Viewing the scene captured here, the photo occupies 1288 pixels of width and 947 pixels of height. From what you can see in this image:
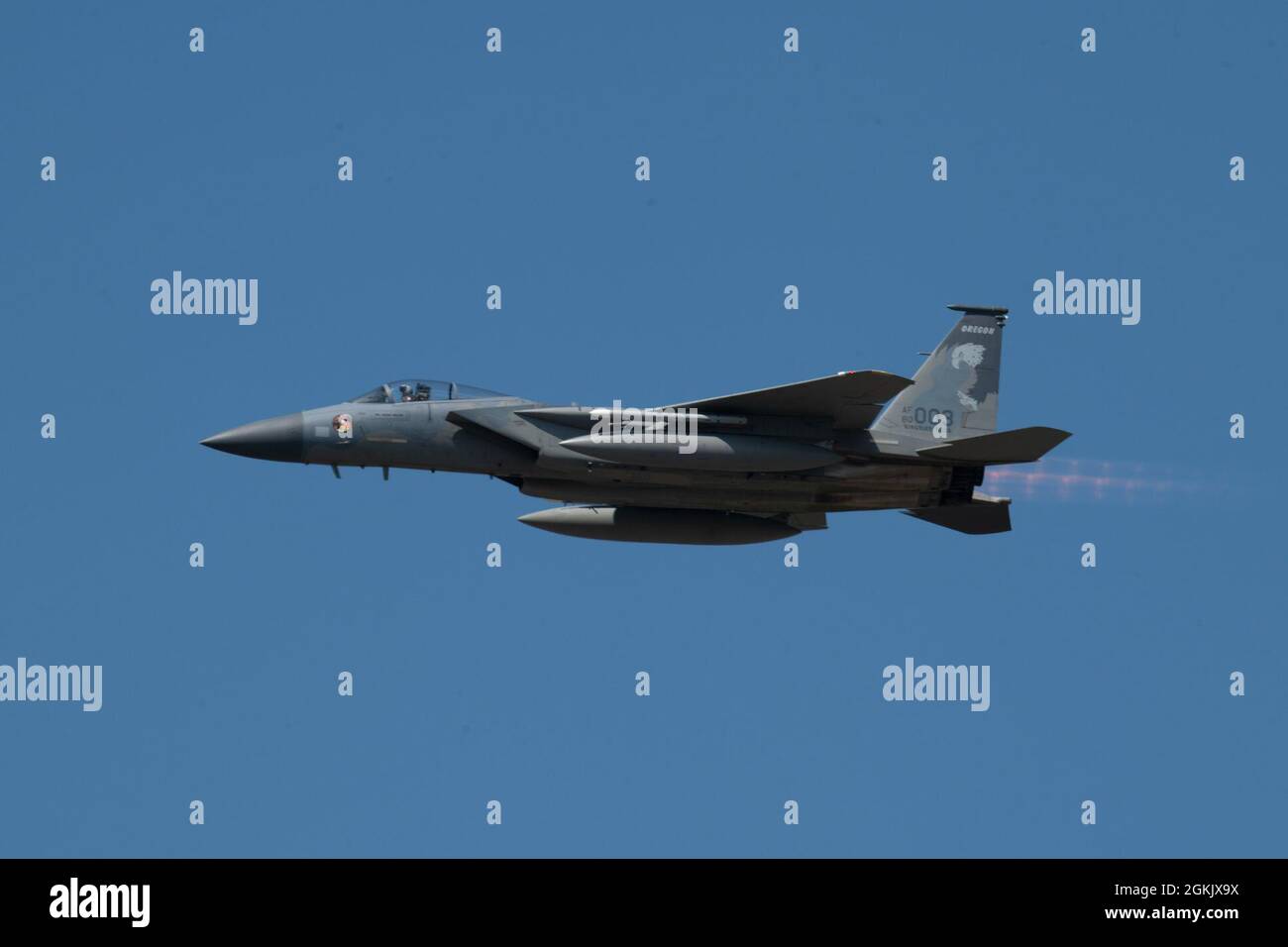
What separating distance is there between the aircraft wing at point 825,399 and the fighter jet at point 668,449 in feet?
0.08

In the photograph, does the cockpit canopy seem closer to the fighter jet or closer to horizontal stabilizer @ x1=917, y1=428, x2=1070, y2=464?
the fighter jet

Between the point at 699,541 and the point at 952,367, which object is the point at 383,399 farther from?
the point at 952,367

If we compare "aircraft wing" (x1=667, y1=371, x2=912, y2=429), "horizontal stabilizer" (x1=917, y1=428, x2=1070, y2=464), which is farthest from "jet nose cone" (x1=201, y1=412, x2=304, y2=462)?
"horizontal stabilizer" (x1=917, y1=428, x2=1070, y2=464)

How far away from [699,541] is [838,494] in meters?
2.28

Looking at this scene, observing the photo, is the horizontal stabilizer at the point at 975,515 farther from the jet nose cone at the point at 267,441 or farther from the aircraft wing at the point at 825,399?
the jet nose cone at the point at 267,441

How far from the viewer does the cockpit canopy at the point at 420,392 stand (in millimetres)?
28438

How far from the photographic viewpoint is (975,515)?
3006 centimetres

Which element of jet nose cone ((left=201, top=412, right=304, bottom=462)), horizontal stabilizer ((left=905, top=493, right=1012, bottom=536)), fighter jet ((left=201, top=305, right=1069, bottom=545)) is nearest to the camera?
fighter jet ((left=201, top=305, right=1069, bottom=545))

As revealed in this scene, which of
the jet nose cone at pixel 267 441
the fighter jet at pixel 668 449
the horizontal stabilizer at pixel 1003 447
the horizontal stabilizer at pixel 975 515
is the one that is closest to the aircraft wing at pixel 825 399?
the fighter jet at pixel 668 449

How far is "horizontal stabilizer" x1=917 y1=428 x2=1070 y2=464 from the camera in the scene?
2775 centimetres

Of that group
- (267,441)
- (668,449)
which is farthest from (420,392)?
(668,449)

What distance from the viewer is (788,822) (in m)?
29.3

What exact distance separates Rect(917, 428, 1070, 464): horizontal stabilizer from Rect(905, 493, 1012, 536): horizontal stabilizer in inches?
55.1
